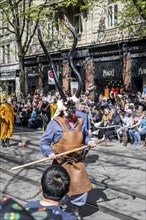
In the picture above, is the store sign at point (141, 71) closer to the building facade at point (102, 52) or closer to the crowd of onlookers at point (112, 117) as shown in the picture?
the building facade at point (102, 52)

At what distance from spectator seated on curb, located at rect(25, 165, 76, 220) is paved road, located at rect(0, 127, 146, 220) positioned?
349cm

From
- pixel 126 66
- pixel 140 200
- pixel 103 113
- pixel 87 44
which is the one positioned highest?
Answer: pixel 87 44

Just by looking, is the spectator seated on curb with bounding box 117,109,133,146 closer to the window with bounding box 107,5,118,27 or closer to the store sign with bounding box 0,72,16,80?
the window with bounding box 107,5,118,27

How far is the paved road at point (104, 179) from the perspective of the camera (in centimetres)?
697

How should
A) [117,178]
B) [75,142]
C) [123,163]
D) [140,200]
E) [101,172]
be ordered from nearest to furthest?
[75,142] → [140,200] → [117,178] → [101,172] → [123,163]

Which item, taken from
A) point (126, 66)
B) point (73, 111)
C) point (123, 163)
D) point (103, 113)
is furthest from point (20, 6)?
point (73, 111)


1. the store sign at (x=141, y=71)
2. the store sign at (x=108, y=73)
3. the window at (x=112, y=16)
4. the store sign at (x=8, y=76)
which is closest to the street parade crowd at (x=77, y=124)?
the store sign at (x=141, y=71)

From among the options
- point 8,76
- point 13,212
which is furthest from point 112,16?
point 13,212

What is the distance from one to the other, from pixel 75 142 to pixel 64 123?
329mm

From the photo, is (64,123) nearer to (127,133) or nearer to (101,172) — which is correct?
(101,172)

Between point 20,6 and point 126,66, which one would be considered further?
point 20,6

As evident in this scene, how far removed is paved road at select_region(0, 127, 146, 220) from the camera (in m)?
6.97

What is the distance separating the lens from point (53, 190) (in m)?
3.17

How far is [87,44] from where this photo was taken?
91.1ft
